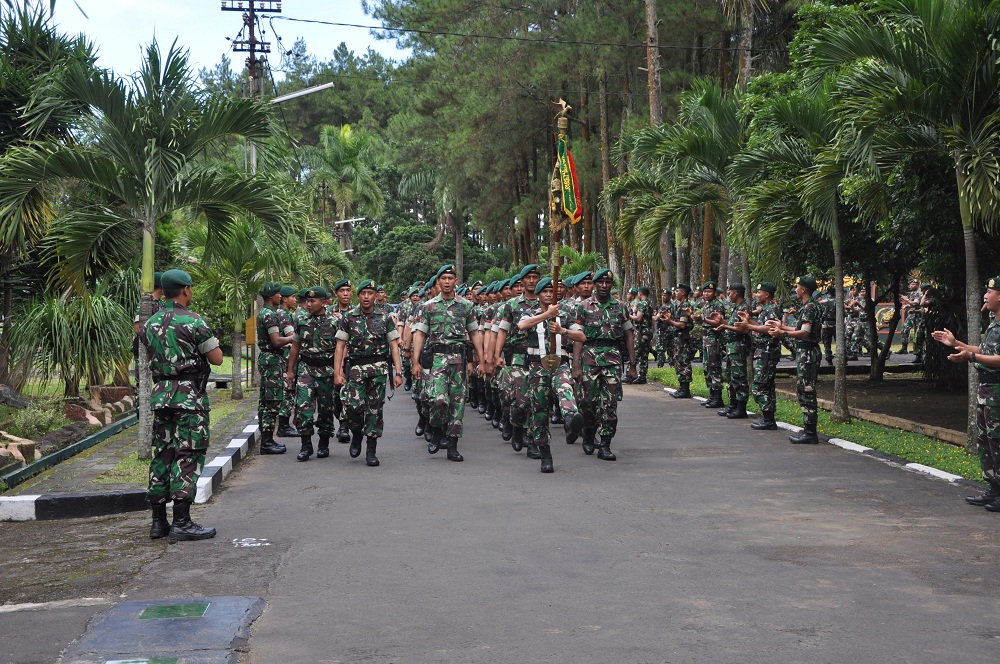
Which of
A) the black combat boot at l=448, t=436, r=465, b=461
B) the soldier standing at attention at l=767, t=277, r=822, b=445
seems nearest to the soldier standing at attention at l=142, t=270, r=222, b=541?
the black combat boot at l=448, t=436, r=465, b=461

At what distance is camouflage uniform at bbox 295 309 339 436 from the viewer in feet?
38.8

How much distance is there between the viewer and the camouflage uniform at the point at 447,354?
11.5m

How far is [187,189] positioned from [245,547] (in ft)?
17.6

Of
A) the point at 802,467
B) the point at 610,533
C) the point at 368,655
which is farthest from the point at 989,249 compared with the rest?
the point at 368,655

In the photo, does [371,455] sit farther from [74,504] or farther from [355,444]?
[74,504]

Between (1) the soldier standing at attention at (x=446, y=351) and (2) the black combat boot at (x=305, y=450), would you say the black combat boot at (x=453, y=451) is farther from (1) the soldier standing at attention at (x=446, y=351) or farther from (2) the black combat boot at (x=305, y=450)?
(2) the black combat boot at (x=305, y=450)

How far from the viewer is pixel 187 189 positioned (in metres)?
11.5

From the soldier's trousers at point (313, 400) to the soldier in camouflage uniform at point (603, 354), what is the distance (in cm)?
274

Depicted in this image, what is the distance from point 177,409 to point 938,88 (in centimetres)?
806

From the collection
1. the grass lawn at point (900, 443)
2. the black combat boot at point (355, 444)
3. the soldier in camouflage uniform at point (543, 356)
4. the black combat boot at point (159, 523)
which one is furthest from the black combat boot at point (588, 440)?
the black combat boot at point (159, 523)

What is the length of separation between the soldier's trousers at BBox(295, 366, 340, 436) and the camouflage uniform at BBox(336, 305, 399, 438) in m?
0.66

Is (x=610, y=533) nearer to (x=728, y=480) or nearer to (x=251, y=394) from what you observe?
(x=728, y=480)

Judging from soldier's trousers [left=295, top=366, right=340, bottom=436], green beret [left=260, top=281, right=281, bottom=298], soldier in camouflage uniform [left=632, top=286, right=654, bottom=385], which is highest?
green beret [left=260, top=281, right=281, bottom=298]

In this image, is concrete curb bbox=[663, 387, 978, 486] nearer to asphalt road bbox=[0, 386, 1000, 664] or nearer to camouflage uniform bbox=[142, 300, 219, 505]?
asphalt road bbox=[0, 386, 1000, 664]
